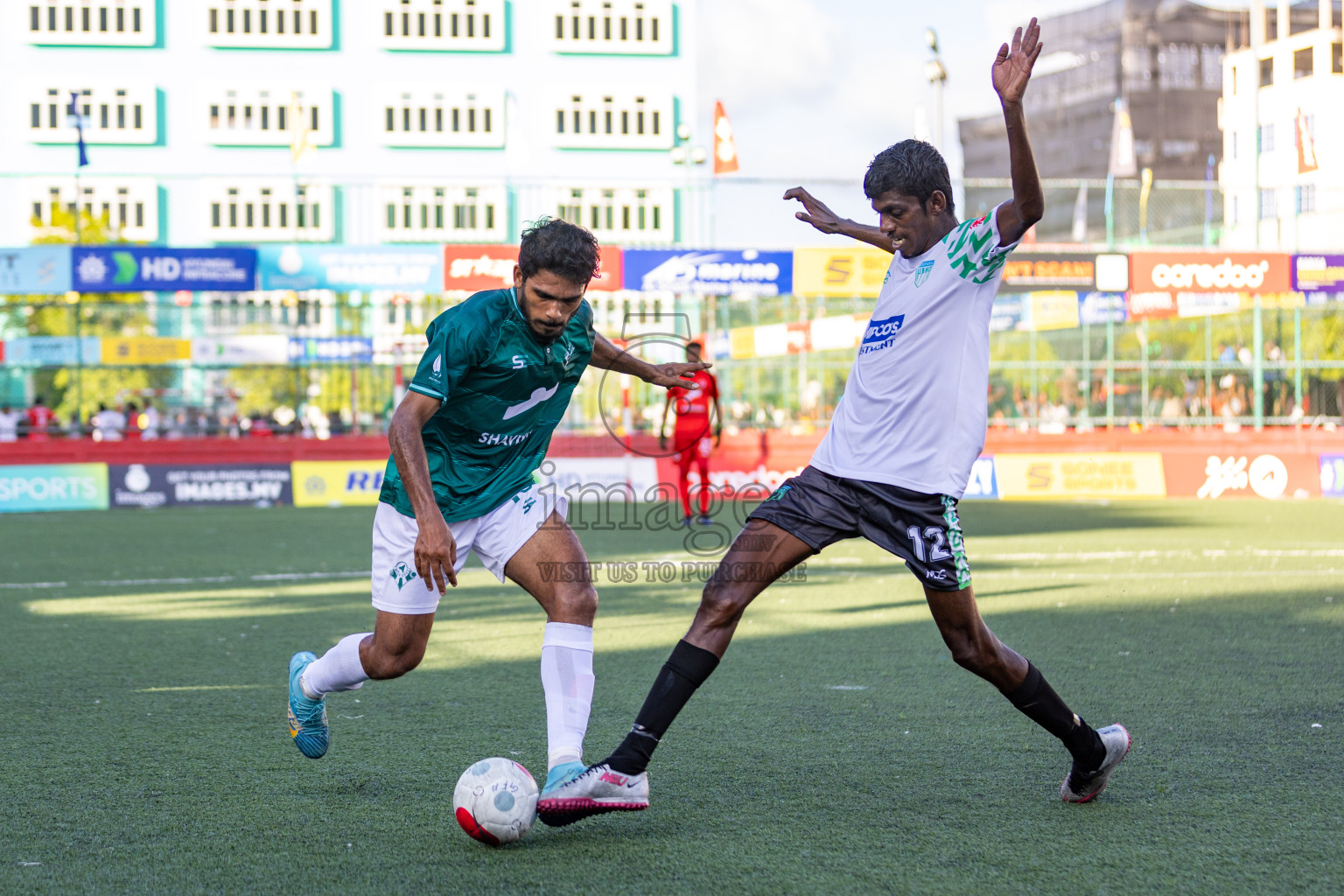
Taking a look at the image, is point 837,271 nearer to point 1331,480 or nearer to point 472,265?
point 472,265

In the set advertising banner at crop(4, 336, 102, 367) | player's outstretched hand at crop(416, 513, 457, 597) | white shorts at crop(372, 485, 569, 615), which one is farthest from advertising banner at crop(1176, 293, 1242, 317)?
player's outstretched hand at crop(416, 513, 457, 597)

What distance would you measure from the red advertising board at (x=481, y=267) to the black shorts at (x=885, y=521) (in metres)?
16.0

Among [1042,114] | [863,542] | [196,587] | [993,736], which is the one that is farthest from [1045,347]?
[1042,114]

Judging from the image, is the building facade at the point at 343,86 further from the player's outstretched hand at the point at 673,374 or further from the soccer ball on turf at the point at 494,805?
the soccer ball on turf at the point at 494,805

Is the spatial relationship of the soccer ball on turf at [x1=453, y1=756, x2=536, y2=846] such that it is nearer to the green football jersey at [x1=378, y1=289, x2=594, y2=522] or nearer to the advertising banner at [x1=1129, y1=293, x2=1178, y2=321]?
the green football jersey at [x1=378, y1=289, x2=594, y2=522]

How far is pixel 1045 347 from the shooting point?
79.3ft

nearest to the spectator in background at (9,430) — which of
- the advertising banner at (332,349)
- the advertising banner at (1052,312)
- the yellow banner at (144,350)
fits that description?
the yellow banner at (144,350)

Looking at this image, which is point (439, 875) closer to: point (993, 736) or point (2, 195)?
point (993, 736)

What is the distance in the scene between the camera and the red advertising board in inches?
783

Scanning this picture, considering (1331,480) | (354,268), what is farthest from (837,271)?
(1331,480)

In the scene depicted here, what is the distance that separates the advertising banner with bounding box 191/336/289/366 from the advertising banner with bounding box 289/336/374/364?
45 cm

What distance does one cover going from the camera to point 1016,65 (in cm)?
378

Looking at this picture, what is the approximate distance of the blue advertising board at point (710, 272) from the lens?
20094 mm

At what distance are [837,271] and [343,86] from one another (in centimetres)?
4327
